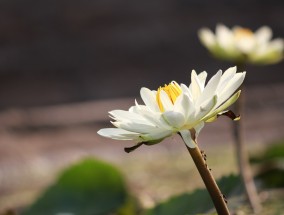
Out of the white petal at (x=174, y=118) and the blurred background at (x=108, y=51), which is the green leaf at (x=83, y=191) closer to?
the white petal at (x=174, y=118)

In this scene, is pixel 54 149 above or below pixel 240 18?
below

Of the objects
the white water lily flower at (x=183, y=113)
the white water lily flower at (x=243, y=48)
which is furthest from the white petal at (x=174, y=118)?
the white water lily flower at (x=243, y=48)

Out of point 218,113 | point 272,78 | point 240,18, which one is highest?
point 240,18

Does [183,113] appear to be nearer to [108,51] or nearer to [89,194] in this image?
[89,194]

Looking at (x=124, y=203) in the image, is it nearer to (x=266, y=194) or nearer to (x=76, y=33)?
(x=266, y=194)

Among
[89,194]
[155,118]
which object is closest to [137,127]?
[155,118]

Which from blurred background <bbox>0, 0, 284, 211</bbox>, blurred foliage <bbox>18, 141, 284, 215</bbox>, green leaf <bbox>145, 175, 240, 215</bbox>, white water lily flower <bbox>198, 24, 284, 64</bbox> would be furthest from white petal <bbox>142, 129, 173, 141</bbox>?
blurred background <bbox>0, 0, 284, 211</bbox>

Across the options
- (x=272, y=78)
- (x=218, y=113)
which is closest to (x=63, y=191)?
(x=218, y=113)
